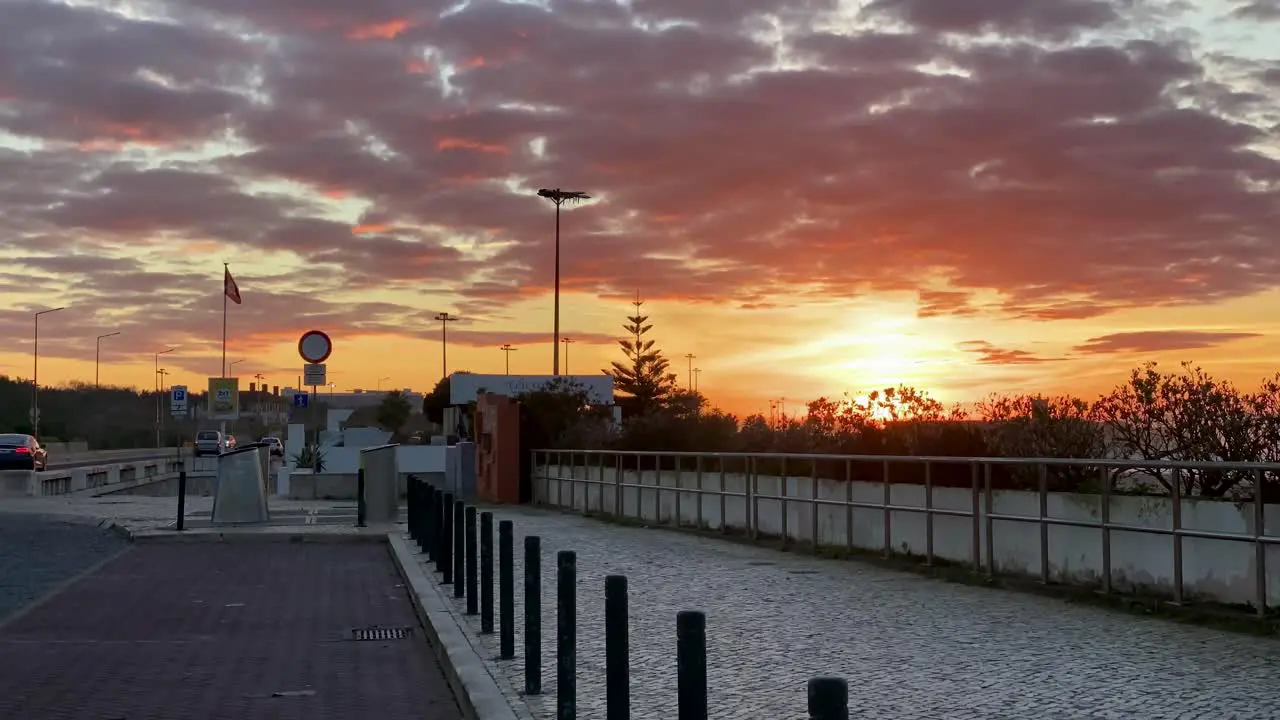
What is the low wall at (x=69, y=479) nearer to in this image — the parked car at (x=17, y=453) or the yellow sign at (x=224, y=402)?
the yellow sign at (x=224, y=402)

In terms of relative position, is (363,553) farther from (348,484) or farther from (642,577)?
(348,484)

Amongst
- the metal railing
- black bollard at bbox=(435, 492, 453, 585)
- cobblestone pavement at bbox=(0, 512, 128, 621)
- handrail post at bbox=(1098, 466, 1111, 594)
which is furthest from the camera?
cobblestone pavement at bbox=(0, 512, 128, 621)

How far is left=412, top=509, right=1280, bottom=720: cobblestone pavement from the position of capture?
27.1 feet

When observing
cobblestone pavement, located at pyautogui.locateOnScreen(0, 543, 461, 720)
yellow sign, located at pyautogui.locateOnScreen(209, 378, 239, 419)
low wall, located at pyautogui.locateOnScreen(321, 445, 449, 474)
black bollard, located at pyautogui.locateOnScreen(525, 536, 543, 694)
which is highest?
yellow sign, located at pyautogui.locateOnScreen(209, 378, 239, 419)

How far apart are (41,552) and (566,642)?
53.5 feet

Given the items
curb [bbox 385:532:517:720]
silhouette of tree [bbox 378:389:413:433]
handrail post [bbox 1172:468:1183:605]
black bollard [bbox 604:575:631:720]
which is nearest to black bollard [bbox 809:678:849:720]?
black bollard [bbox 604:575:631:720]

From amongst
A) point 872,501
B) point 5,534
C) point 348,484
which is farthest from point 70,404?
point 872,501

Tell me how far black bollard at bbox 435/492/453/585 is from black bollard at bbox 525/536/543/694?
669cm

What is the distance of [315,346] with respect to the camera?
3047cm

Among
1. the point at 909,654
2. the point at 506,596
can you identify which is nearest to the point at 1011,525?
the point at 909,654

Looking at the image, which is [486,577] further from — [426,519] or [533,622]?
[426,519]

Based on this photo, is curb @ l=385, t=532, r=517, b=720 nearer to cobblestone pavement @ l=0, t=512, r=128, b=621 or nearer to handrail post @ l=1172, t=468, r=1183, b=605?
cobblestone pavement @ l=0, t=512, r=128, b=621

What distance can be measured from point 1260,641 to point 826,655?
3.24m

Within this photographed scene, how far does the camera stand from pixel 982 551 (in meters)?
16.0
